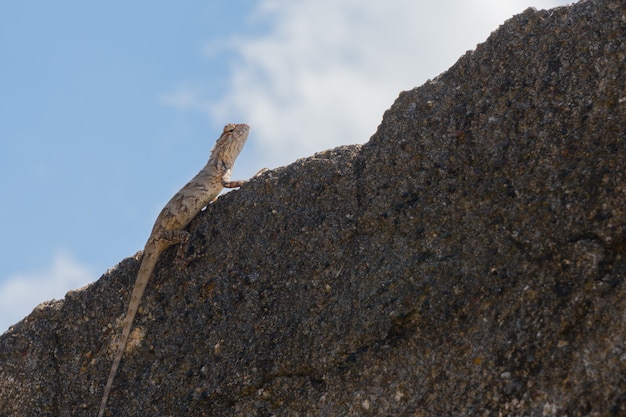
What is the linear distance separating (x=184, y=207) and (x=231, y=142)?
1517 millimetres

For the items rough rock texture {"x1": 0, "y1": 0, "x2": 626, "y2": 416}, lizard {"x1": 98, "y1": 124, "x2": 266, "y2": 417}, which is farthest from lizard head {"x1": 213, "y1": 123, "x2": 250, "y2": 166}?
rough rock texture {"x1": 0, "y1": 0, "x2": 626, "y2": 416}

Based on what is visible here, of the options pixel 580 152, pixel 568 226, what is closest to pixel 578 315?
pixel 568 226

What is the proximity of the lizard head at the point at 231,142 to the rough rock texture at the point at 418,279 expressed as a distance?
5.71ft

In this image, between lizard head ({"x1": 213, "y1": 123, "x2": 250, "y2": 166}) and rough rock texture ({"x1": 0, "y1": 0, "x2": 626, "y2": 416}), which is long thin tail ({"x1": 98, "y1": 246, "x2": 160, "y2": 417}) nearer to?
rough rock texture ({"x1": 0, "y1": 0, "x2": 626, "y2": 416})

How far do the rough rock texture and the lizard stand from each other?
0.33 feet

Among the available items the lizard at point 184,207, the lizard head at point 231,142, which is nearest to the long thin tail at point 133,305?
the lizard at point 184,207

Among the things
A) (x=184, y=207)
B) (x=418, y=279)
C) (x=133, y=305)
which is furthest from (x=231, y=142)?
(x=418, y=279)

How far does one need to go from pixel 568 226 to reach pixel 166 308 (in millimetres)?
2983

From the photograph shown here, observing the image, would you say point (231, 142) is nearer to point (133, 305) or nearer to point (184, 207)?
point (184, 207)

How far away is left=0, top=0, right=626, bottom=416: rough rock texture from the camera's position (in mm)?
4750

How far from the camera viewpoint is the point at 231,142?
28.7ft

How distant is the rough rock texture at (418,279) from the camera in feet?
15.6

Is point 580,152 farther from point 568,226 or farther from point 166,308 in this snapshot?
point 166,308

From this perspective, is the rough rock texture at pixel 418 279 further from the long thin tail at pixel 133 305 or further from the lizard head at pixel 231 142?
the lizard head at pixel 231 142
